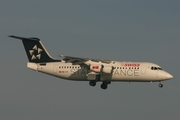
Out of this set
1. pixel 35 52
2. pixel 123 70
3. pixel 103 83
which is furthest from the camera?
pixel 35 52

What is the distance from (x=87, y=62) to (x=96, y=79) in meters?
2.70

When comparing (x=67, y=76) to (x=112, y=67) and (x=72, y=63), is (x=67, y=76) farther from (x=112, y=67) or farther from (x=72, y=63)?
(x=112, y=67)

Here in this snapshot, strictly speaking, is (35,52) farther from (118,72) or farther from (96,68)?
(118,72)

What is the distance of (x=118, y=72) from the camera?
203 feet

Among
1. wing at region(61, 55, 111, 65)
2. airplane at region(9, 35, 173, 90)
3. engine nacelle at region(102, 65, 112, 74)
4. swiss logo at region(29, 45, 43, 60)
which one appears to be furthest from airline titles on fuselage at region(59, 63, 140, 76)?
swiss logo at region(29, 45, 43, 60)

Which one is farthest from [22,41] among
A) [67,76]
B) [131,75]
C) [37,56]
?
[131,75]

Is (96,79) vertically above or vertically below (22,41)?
below

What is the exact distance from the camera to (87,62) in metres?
62.9

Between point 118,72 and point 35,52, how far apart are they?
529 inches

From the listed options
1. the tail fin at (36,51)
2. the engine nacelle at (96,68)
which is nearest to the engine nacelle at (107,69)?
the engine nacelle at (96,68)

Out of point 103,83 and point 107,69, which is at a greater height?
point 107,69

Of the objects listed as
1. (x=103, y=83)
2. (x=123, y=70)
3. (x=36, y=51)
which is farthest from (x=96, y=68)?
(x=36, y=51)

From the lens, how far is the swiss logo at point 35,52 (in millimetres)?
66719

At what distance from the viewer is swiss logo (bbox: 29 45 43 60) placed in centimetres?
6672
